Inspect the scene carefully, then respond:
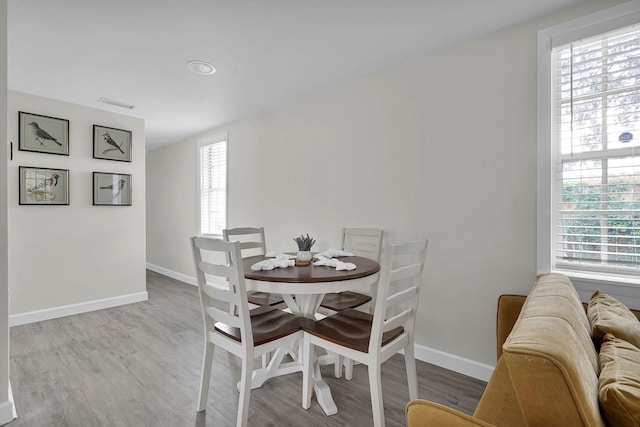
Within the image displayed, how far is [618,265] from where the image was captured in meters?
1.84

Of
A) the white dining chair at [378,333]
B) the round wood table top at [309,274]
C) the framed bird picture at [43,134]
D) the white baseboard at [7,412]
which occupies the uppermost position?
the framed bird picture at [43,134]

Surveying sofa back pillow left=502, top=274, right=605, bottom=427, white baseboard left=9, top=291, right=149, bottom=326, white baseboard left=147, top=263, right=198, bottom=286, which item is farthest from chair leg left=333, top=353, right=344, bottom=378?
white baseboard left=147, top=263, right=198, bottom=286

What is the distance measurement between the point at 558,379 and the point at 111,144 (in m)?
4.66

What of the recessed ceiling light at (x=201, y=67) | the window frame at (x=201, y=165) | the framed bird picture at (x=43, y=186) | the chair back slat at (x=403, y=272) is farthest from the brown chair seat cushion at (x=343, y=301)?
the framed bird picture at (x=43, y=186)

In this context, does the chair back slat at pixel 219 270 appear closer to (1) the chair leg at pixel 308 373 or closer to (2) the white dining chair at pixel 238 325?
(2) the white dining chair at pixel 238 325

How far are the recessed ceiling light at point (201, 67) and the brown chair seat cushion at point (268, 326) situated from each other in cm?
201

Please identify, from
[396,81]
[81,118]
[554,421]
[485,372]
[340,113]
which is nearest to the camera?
[554,421]

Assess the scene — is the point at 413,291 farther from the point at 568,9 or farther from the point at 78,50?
the point at 78,50

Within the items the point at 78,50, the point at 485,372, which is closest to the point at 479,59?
the point at 485,372

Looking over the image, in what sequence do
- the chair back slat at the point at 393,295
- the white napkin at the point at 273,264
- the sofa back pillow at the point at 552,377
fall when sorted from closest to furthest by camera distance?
the sofa back pillow at the point at 552,377 < the chair back slat at the point at 393,295 < the white napkin at the point at 273,264

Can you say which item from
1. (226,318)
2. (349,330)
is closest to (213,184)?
(226,318)

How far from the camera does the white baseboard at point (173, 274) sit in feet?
16.6

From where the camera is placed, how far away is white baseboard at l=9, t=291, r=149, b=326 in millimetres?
3324

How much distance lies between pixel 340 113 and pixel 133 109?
8.30ft
